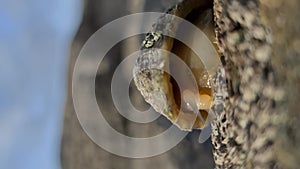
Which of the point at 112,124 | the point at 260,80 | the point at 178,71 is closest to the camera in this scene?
the point at 260,80

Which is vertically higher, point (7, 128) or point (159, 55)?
point (159, 55)

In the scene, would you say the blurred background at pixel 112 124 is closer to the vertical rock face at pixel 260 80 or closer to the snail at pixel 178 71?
the snail at pixel 178 71

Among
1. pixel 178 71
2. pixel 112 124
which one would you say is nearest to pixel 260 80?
pixel 178 71

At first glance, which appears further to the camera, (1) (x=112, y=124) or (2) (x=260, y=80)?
(1) (x=112, y=124)

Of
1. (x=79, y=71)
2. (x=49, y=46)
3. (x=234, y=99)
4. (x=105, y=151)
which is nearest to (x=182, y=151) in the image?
(x=105, y=151)

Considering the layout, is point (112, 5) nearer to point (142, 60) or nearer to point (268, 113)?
point (142, 60)

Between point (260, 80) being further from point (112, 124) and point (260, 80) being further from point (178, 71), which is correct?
point (112, 124)

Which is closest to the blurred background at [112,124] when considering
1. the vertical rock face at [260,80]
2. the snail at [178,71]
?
the snail at [178,71]
